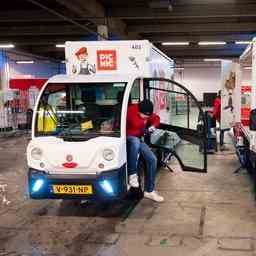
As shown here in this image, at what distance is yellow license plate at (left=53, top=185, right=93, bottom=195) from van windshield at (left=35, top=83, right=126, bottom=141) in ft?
2.04

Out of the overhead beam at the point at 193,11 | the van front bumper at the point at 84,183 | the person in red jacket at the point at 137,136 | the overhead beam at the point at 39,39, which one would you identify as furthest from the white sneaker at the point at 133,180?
the overhead beam at the point at 39,39

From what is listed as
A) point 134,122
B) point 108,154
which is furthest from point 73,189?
point 134,122

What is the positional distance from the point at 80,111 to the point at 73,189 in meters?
1.18

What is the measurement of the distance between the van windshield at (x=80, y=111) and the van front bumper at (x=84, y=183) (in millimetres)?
521

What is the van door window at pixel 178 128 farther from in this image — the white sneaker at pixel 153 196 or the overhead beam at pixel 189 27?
the overhead beam at pixel 189 27

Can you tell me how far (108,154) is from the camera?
4.88 metres

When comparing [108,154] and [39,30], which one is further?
[39,30]

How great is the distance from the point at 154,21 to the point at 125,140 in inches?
356

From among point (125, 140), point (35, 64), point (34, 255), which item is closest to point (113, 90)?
point (125, 140)

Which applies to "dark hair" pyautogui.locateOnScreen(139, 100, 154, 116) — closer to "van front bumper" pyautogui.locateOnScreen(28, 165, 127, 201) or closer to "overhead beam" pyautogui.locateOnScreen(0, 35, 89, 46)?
"van front bumper" pyautogui.locateOnScreen(28, 165, 127, 201)

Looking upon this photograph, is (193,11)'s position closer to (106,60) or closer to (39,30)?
(106,60)

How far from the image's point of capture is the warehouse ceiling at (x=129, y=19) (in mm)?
10453

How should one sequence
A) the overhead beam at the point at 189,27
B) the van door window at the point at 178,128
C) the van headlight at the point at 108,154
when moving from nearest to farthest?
the van headlight at the point at 108,154 → the van door window at the point at 178,128 → the overhead beam at the point at 189,27

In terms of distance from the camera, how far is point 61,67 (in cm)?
2969
